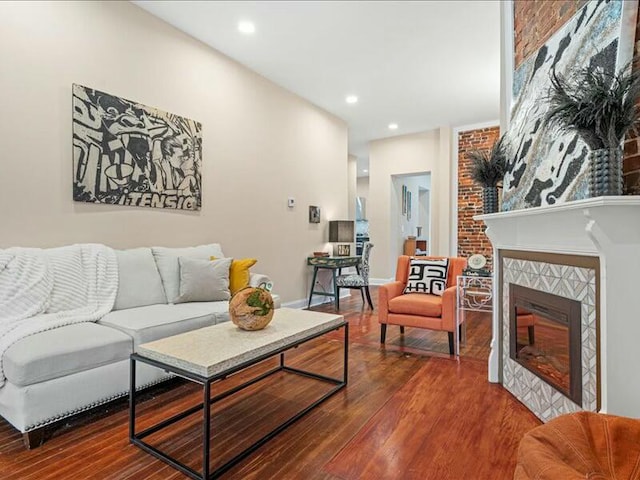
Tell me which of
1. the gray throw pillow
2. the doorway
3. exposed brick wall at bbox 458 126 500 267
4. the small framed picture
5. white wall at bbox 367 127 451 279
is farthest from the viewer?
the doorway

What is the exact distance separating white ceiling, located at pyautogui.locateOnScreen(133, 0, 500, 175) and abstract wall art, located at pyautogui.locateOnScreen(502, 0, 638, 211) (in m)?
1.28

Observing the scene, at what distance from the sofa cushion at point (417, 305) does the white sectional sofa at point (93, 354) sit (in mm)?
1601

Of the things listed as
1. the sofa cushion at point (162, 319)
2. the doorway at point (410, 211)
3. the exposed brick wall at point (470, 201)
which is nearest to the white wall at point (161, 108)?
the sofa cushion at point (162, 319)

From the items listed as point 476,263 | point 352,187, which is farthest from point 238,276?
point 352,187

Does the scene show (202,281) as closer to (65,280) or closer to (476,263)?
(65,280)

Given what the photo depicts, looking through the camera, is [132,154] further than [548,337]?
Yes

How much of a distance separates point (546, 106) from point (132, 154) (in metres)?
3.16

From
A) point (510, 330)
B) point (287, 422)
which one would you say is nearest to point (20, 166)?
point (287, 422)

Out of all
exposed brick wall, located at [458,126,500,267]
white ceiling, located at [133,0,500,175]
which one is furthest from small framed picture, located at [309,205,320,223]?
exposed brick wall, located at [458,126,500,267]

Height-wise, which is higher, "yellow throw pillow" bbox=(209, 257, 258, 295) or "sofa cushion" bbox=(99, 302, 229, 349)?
"yellow throw pillow" bbox=(209, 257, 258, 295)

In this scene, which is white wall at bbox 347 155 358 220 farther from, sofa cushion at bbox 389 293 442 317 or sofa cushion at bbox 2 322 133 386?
sofa cushion at bbox 2 322 133 386

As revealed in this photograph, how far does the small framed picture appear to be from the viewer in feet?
18.0

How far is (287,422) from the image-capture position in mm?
2037

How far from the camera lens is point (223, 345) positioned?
1871mm
